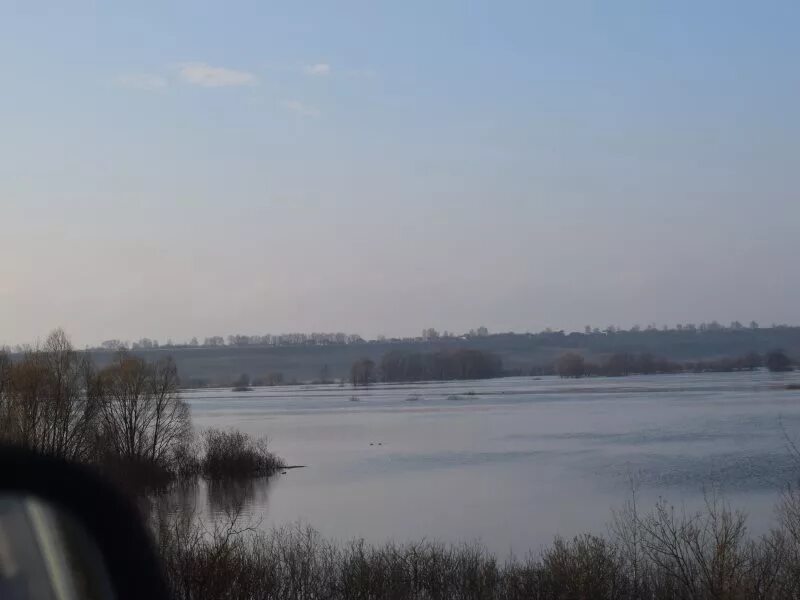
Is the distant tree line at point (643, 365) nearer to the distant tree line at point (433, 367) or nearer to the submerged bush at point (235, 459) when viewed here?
the distant tree line at point (433, 367)

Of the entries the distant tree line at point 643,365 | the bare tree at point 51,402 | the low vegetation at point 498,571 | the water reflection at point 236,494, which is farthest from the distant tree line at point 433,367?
the low vegetation at point 498,571

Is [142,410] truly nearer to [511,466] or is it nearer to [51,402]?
[51,402]

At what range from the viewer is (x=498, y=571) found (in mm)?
12539

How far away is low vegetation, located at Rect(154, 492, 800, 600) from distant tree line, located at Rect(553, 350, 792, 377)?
81609mm

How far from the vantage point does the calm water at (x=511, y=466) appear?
57.3ft

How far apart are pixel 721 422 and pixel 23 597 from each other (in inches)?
1169

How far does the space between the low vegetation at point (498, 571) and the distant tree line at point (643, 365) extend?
3213 inches

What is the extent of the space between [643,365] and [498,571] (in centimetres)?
8591

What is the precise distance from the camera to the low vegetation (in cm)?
986

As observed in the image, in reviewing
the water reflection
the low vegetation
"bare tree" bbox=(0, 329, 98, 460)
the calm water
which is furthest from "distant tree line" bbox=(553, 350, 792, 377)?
the low vegetation

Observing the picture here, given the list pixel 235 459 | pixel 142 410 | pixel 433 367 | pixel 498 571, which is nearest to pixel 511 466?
pixel 235 459

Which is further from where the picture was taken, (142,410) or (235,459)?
(235,459)

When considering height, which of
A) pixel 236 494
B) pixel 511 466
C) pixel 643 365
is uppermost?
pixel 643 365

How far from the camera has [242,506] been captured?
831 inches
